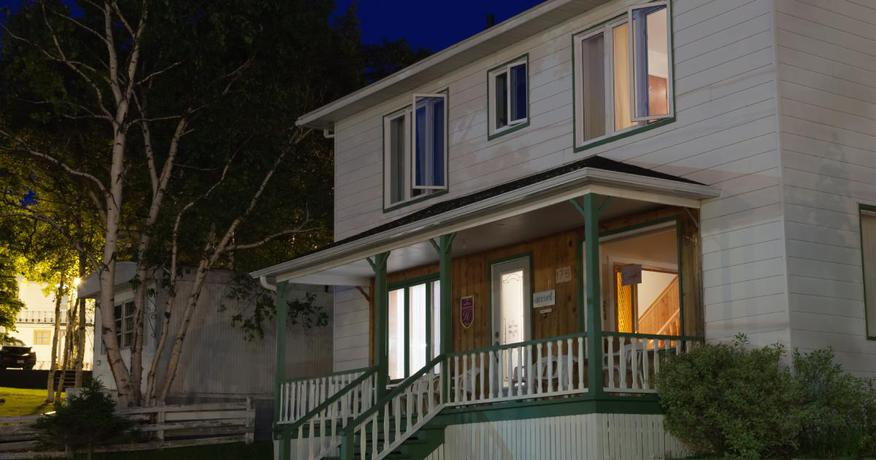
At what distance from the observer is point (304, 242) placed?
36125 mm

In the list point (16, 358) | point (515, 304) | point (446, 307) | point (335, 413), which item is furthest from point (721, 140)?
point (16, 358)

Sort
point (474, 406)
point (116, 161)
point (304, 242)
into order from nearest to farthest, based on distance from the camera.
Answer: point (474, 406) < point (116, 161) < point (304, 242)

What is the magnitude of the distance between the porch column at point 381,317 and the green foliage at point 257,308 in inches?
367

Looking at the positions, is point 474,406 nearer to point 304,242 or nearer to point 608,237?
point 608,237

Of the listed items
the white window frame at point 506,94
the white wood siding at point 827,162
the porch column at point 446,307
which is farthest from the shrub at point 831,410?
the white window frame at point 506,94

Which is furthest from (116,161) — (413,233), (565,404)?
(565,404)

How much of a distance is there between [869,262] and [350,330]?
34.8ft

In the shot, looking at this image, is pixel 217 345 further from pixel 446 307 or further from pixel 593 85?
pixel 593 85

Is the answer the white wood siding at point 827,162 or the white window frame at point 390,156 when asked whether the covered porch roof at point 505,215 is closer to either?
the white window frame at point 390,156

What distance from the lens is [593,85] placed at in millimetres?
18281

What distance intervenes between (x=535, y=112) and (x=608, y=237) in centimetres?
273

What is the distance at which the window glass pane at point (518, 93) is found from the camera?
1969 cm

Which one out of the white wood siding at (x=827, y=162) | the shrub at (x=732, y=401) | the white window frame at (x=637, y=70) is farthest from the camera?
the white window frame at (x=637, y=70)

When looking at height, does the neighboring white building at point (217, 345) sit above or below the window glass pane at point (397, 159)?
below
